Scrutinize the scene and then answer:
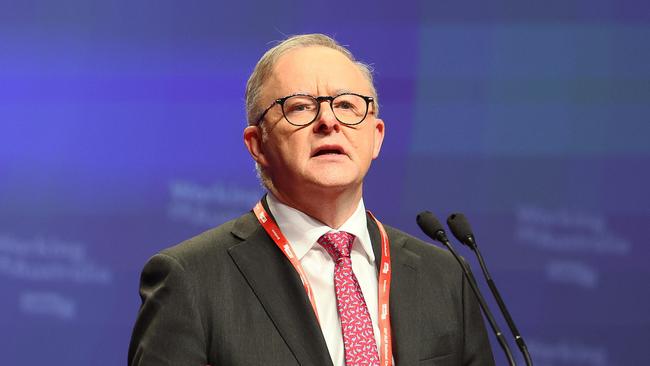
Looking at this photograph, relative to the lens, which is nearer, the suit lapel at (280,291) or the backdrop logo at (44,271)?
the suit lapel at (280,291)

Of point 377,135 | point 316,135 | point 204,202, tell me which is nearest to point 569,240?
point 204,202

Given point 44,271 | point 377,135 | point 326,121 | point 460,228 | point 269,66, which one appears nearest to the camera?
point 460,228

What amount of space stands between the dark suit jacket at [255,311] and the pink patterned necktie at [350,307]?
70 millimetres

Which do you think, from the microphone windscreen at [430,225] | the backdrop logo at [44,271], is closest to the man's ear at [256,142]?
the microphone windscreen at [430,225]

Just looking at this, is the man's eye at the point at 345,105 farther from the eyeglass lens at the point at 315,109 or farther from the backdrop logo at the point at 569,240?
the backdrop logo at the point at 569,240

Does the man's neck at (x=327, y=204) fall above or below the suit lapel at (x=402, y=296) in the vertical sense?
above

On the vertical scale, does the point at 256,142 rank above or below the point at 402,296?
above

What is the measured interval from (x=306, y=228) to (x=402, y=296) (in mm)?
307

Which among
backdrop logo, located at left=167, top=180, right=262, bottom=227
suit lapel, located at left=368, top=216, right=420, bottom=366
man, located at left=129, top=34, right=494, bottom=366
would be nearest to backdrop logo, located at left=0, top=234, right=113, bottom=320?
backdrop logo, located at left=167, top=180, right=262, bottom=227

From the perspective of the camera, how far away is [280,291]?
8.18ft

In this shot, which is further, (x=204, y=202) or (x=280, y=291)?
(x=204, y=202)

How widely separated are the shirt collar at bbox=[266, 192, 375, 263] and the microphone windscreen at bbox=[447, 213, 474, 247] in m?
0.30

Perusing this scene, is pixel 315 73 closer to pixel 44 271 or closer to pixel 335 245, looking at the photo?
pixel 335 245

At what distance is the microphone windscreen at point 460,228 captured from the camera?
2395 mm
